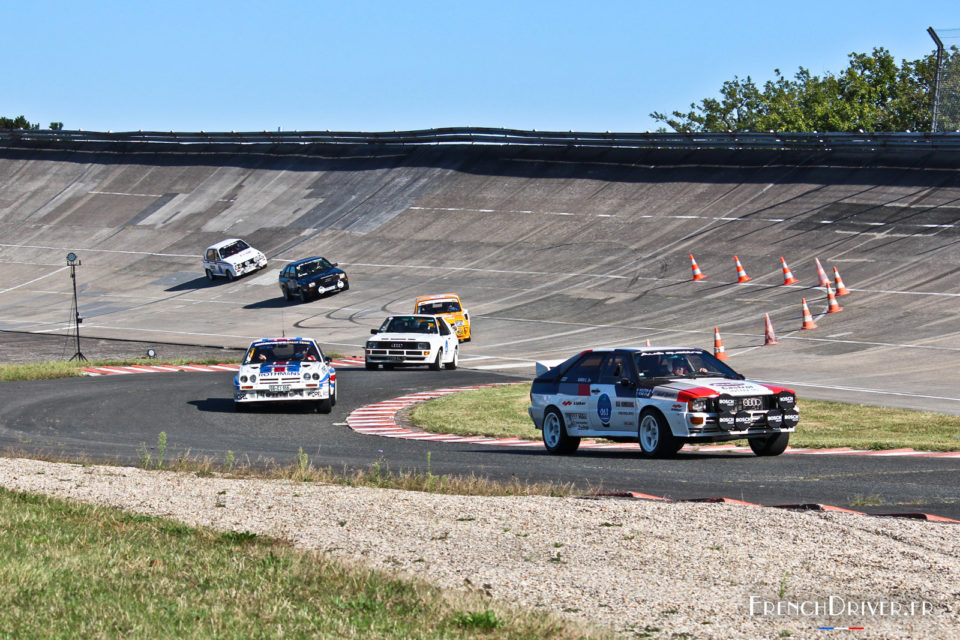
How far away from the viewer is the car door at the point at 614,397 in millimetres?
16359

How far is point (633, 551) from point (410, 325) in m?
23.2

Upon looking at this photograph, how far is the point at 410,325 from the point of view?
31875 mm

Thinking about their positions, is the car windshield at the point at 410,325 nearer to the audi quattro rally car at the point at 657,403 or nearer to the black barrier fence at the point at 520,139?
the audi quattro rally car at the point at 657,403

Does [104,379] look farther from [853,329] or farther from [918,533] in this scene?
[918,533]

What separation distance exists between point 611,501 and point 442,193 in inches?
1996

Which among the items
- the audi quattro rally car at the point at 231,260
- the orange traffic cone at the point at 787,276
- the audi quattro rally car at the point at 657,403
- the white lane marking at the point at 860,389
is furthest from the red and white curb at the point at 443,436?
the audi quattro rally car at the point at 231,260

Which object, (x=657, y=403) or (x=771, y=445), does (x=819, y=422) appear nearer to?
(x=771, y=445)

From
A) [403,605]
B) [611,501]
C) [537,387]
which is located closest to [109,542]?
[403,605]

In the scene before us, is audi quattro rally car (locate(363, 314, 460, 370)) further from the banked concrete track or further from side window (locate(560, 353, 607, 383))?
side window (locate(560, 353, 607, 383))

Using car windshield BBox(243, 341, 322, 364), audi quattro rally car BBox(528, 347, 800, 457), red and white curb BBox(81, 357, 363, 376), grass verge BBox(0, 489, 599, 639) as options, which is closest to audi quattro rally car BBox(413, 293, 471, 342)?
red and white curb BBox(81, 357, 363, 376)

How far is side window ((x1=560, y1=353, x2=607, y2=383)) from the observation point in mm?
17062

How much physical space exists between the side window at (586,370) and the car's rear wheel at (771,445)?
230cm

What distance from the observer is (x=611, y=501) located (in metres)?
11.3

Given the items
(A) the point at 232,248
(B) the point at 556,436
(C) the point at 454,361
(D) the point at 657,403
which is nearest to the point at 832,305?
(C) the point at 454,361
